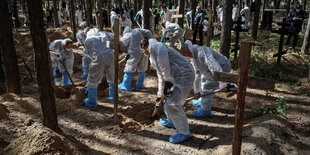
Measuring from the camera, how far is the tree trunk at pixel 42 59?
3115 mm

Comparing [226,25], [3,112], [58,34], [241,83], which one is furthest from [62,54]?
[58,34]

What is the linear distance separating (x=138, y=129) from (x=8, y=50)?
148 inches

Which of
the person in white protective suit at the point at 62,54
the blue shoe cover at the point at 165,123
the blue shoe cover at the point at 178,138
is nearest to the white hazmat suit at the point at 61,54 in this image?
the person in white protective suit at the point at 62,54

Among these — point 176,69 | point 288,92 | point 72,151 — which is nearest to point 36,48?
point 72,151

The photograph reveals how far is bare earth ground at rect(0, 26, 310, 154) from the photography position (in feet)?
11.1

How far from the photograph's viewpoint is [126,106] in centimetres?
561

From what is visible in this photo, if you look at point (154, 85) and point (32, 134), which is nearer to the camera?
point (32, 134)

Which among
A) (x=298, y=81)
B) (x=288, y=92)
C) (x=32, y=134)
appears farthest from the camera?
(x=298, y=81)

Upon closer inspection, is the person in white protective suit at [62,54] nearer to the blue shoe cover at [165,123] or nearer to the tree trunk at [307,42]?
the blue shoe cover at [165,123]

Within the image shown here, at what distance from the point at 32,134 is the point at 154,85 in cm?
449

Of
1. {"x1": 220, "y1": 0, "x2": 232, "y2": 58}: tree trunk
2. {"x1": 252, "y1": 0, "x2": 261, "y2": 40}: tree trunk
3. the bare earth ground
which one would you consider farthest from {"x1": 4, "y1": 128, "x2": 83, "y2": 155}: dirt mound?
{"x1": 252, "y1": 0, "x2": 261, "y2": 40}: tree trunk

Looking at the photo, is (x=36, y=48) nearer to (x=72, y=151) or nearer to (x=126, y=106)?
(x=72, y=151)

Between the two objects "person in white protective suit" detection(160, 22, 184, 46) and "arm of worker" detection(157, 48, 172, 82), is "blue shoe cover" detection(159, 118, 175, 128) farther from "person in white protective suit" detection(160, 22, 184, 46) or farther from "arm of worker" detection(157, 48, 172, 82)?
"person in white protective suit" detection(160, 22, 184, 46)

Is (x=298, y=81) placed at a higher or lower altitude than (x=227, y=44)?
lower
